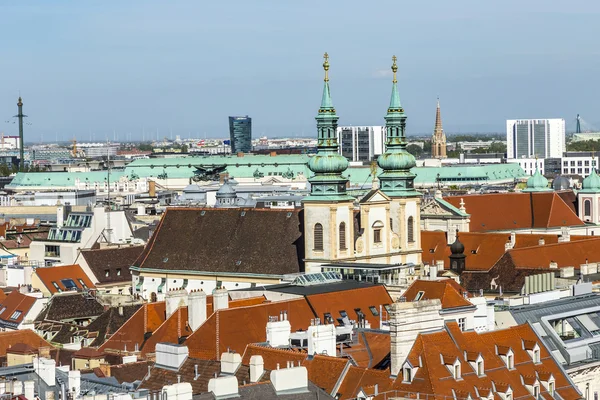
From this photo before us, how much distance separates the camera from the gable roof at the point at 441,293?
6353 cm

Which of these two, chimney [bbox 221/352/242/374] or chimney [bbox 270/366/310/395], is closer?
chimney [bbox 270/366/310/395]

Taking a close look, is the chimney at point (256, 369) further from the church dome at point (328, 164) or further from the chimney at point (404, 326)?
the church dome at point (328, 164)

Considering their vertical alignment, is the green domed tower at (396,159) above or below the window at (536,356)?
above

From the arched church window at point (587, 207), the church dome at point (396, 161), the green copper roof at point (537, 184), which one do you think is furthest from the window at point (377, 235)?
the green copper roof at point (537, 184)

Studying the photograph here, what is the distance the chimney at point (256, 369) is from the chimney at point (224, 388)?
4833 mm

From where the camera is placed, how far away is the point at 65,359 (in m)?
64.5

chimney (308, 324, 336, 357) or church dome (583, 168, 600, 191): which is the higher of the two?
church dome (583, 168, 600, 191)

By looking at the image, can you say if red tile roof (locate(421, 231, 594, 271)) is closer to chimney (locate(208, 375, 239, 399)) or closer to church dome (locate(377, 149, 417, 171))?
church dome (locate(377, 149, 417, 171))

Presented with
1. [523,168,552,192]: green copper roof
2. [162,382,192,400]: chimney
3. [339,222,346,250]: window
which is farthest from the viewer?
[523,168,552,192]: green copper roof

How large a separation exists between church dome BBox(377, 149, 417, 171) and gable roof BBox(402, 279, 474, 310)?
2836cm

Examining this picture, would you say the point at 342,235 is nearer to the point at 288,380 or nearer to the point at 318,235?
the point at 318,235

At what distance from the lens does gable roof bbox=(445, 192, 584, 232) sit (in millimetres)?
135250

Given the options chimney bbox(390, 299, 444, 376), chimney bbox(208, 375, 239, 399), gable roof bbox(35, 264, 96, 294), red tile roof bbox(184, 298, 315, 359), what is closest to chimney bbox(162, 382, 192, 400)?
chimney bbox(208, 375, 239, 399)

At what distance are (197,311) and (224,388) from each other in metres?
24.3
